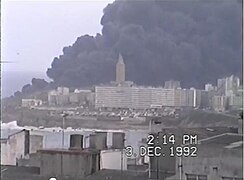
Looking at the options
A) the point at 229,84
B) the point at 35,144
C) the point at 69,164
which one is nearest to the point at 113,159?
the point at 69,164

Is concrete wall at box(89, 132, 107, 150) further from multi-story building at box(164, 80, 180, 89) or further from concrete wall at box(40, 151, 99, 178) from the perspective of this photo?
multi-story building at box(164, 80, 180, 89)

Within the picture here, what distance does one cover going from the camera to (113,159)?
212cm

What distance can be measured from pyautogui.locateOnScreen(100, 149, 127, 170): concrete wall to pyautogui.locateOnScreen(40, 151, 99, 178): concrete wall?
30 millimetres

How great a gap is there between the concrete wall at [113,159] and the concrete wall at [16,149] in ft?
1.09

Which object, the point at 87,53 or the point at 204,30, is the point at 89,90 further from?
the point at 204,30

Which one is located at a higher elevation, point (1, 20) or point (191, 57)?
point (1, 20)

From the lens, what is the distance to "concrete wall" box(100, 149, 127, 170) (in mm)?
2102

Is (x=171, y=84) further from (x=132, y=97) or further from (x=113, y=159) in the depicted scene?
(x=113, y=159)

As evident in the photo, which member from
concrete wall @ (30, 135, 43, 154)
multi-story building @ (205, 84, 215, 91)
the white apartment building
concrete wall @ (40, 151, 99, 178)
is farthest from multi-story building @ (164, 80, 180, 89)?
concrete wall @ (30, 135, 43, 154)

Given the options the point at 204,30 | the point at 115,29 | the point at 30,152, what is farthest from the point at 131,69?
the point at 30,152

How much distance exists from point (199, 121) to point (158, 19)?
17.8 inches

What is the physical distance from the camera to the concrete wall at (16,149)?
2182 mm

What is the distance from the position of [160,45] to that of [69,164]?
0.63 meters

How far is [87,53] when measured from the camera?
2.17m
